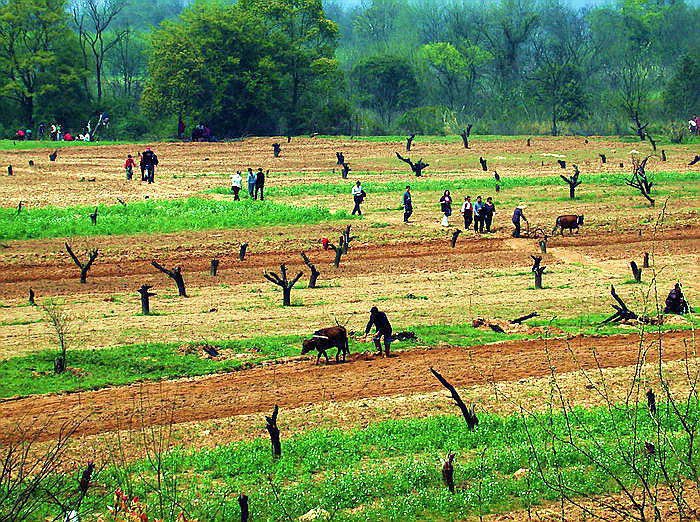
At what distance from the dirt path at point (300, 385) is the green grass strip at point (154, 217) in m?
19.5

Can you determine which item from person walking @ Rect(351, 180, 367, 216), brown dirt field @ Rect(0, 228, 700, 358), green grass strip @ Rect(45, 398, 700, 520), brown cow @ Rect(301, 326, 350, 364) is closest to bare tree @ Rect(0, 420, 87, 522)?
green grass strip @ Rect(45, 398, 700, 520)

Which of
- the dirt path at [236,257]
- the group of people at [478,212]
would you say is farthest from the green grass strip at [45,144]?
the group of people at [478,212]

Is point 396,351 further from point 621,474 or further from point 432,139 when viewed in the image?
point 432,139

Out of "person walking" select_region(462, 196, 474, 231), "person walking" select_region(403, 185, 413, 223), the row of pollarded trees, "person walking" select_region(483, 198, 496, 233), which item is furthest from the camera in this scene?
"person walking" select_region(403, 185, 413, 223)

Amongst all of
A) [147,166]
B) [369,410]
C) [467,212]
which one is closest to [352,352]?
[369,410]

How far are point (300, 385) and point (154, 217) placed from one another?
22824 mm

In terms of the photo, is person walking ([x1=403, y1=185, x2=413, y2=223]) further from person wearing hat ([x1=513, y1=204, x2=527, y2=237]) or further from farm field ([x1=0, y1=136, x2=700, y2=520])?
person wearing hat ([x1=513, y1=204, x2=527, y2=237])

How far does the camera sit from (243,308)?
82.3ft

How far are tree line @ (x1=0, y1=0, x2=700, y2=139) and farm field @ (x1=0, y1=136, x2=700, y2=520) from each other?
65.0 ft

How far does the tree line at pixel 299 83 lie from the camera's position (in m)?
67.0

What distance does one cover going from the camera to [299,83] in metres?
73.9

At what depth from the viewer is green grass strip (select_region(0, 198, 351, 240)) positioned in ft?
122

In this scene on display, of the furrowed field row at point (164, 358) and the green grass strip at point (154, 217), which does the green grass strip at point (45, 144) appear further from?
the furrowed field row at point (164, 358)

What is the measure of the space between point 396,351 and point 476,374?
2.30 m
